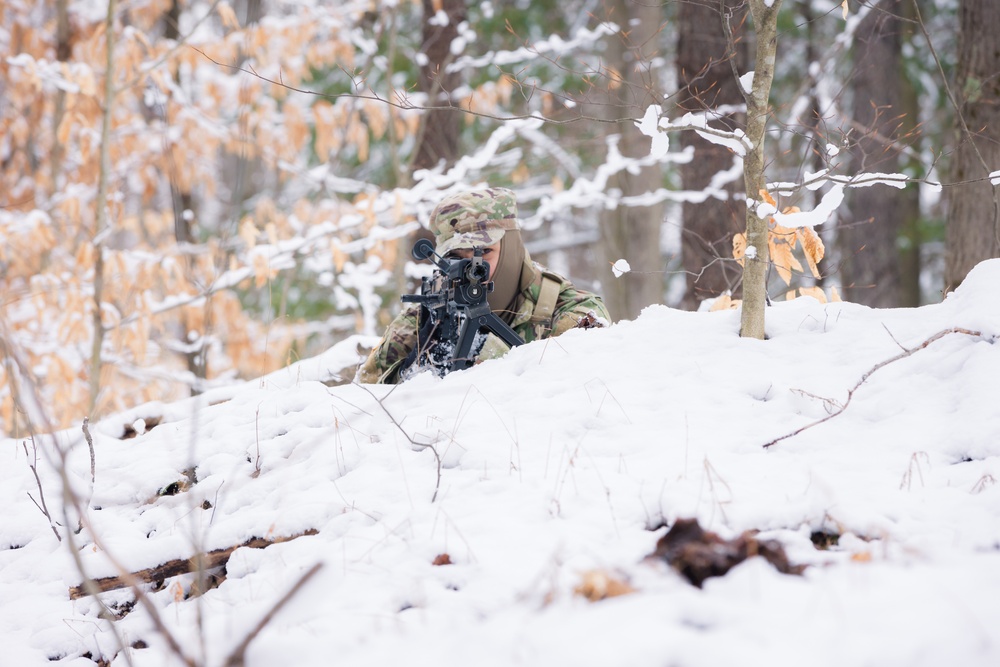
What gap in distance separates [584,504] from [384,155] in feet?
28.7

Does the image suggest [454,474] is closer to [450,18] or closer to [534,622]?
[534,622]

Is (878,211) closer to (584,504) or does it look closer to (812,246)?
(812,246)

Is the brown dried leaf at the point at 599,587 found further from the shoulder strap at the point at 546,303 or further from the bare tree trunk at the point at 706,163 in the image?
the bare tree trunk at the point at 706,163

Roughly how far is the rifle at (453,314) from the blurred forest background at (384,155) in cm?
73

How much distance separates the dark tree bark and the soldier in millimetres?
3652

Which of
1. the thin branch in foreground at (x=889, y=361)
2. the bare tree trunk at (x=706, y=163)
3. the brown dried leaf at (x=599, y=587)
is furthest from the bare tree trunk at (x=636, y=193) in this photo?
the brown dried leaf at (x=599, y=587)

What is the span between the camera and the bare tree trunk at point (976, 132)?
15.2ft

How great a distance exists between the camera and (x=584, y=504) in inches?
87.4

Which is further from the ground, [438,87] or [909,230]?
[438,87]

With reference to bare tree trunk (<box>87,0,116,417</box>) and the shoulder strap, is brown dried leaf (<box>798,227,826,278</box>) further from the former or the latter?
bare tree trunk (<box>87,0,116,417</box>)

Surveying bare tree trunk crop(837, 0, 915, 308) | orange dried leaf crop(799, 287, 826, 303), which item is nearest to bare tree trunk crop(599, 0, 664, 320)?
bare tree trunk crop(837, 0, 915, 308)

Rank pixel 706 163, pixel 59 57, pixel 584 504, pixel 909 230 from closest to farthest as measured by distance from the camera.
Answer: pixel 584 504, pixel 706 163, pixel 59 57, pixel 909 230

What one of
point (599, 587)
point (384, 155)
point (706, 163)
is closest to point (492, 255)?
point (599, 587)

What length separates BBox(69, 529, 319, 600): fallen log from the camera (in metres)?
2.46
